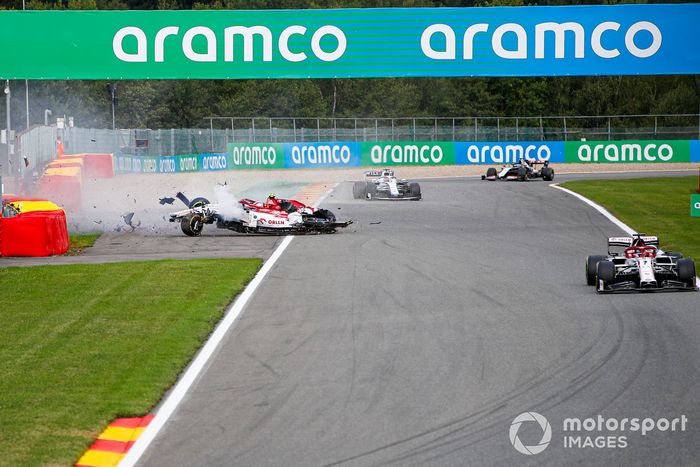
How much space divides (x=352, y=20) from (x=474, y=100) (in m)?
57.5

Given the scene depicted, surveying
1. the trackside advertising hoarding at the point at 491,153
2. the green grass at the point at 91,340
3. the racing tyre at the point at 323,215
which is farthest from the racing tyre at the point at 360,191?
the trackside advertising hoarding at the point at 491,153

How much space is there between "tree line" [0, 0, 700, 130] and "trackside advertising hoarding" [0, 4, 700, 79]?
4169 cm

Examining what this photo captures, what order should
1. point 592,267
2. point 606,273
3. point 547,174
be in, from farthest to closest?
point 547,174, point 592,267, point 606,273

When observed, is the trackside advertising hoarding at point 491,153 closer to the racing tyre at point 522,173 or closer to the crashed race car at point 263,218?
the racing tyre at point 522,173

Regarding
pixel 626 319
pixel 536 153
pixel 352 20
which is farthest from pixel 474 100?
pixel 626 319

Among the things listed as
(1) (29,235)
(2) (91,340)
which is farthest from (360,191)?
(2) (91,340)

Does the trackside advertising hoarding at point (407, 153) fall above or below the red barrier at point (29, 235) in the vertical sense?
above

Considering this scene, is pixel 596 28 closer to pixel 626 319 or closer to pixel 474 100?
pixel 626 319

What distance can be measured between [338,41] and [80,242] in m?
9.30

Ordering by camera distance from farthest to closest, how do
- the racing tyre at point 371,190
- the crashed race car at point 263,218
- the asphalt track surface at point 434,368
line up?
1. the racing tyre at point 371,190
2. the crashed race car at point 263,218
3. the asphalt track surface at point 434,368

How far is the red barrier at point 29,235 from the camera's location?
2072cm

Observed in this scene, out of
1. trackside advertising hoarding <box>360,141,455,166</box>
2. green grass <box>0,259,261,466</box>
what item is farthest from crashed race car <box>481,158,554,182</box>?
green grass <box>0,259,261,466</box>

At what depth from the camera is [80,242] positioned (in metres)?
23.7

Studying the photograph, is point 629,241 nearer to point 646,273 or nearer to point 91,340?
point 646,273
